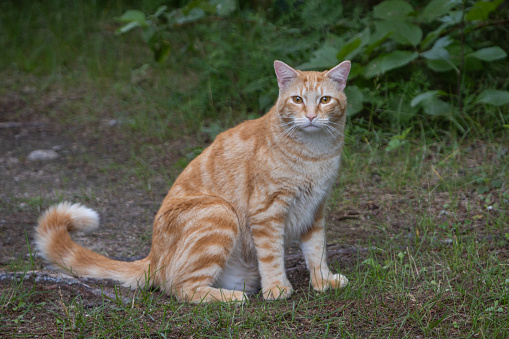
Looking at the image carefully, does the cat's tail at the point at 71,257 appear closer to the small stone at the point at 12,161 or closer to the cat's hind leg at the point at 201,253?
the cat's hind leg at the point at 201,253

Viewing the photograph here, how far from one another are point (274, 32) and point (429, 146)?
6.68 feet

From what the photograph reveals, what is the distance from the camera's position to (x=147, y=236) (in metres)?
4.15

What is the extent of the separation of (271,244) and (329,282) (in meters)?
0.41

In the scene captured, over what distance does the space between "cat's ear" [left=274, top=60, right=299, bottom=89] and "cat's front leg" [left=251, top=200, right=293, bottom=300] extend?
75 cm

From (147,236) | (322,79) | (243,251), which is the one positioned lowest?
(147,236)

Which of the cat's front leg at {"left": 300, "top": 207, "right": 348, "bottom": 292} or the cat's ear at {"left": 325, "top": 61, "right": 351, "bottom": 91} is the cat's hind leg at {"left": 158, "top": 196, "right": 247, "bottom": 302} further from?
the cat's ear at {"left": 325, "top": 61, "right": 351, "bottom": 91}

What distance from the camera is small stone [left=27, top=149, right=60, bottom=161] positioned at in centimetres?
560

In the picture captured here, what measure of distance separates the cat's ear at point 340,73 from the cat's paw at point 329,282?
3.75ft

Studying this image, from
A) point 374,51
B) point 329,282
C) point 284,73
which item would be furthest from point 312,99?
point 374,51

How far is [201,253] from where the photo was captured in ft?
10.3

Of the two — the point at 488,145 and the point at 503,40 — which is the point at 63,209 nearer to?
the point at 488,145

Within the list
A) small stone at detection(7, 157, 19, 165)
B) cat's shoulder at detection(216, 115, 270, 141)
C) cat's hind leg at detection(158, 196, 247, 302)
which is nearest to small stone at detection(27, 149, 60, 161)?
small stone at detection(7, 157, 19, 165)

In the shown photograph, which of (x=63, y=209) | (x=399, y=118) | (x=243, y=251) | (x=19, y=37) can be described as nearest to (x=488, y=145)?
(x=399, y=118)

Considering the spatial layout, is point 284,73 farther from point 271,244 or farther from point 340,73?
point 271,244
